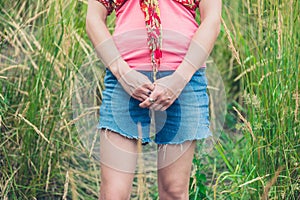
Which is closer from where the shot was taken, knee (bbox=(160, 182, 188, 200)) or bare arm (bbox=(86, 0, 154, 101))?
bare arm (bbox=(86, 0, 154, 101))

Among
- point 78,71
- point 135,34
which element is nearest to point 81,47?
point 78,71

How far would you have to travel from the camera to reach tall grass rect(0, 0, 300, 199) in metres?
2.63

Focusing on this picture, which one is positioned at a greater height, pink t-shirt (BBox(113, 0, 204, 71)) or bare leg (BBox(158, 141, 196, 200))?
pink t-shirt (BBox(113, 0, 204, 71))

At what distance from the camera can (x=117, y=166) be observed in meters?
2.03

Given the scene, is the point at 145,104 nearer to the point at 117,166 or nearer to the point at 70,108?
the point at 117,166

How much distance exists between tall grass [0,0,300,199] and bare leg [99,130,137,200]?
0.43 meters

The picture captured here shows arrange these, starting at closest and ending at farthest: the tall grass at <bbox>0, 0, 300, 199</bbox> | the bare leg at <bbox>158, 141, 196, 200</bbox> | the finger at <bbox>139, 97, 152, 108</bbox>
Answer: the finger at <bbox>139, 97, 152, 108</bbox>
the bare leg at <bbox>158, 141, 196, 200</bbox>
the tall grass at <bbox>0, 0, 300, 199</bbox>

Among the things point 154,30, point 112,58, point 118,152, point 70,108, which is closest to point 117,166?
point 118,152

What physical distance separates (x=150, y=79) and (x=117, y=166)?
11.6 inches

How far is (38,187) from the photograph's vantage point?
3090 millimetres

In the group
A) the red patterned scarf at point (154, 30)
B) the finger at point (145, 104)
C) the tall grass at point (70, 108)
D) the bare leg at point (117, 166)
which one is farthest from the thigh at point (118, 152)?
the tall grass at point (70, 108)

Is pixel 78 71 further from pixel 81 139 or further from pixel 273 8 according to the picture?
pixel 273 8

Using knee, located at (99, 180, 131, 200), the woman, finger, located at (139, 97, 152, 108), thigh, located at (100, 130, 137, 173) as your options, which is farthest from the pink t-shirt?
knee, located at (99, 180, 131, 200)

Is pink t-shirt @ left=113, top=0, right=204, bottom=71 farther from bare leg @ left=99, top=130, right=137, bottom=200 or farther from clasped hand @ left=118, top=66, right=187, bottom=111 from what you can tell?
bare leg @ left=99, top=130, right=137, bottom=200
